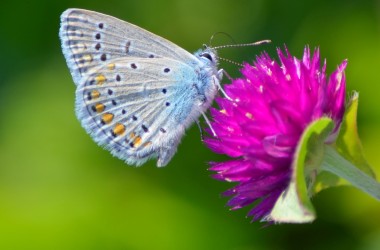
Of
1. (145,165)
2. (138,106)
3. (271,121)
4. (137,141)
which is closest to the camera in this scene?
(271,121)

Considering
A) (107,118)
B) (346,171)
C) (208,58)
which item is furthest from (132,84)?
(346,171)

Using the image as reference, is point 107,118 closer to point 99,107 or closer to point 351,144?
point 99,107

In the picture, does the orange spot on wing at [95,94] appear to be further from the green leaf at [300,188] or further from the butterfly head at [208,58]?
the green leaf at [300,188]

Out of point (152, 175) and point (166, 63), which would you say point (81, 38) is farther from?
point (152, 175)

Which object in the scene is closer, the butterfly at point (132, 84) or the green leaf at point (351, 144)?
the green leaf at point (351, 144)

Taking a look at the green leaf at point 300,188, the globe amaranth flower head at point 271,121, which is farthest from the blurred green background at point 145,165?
the green leaf at point 300,188
